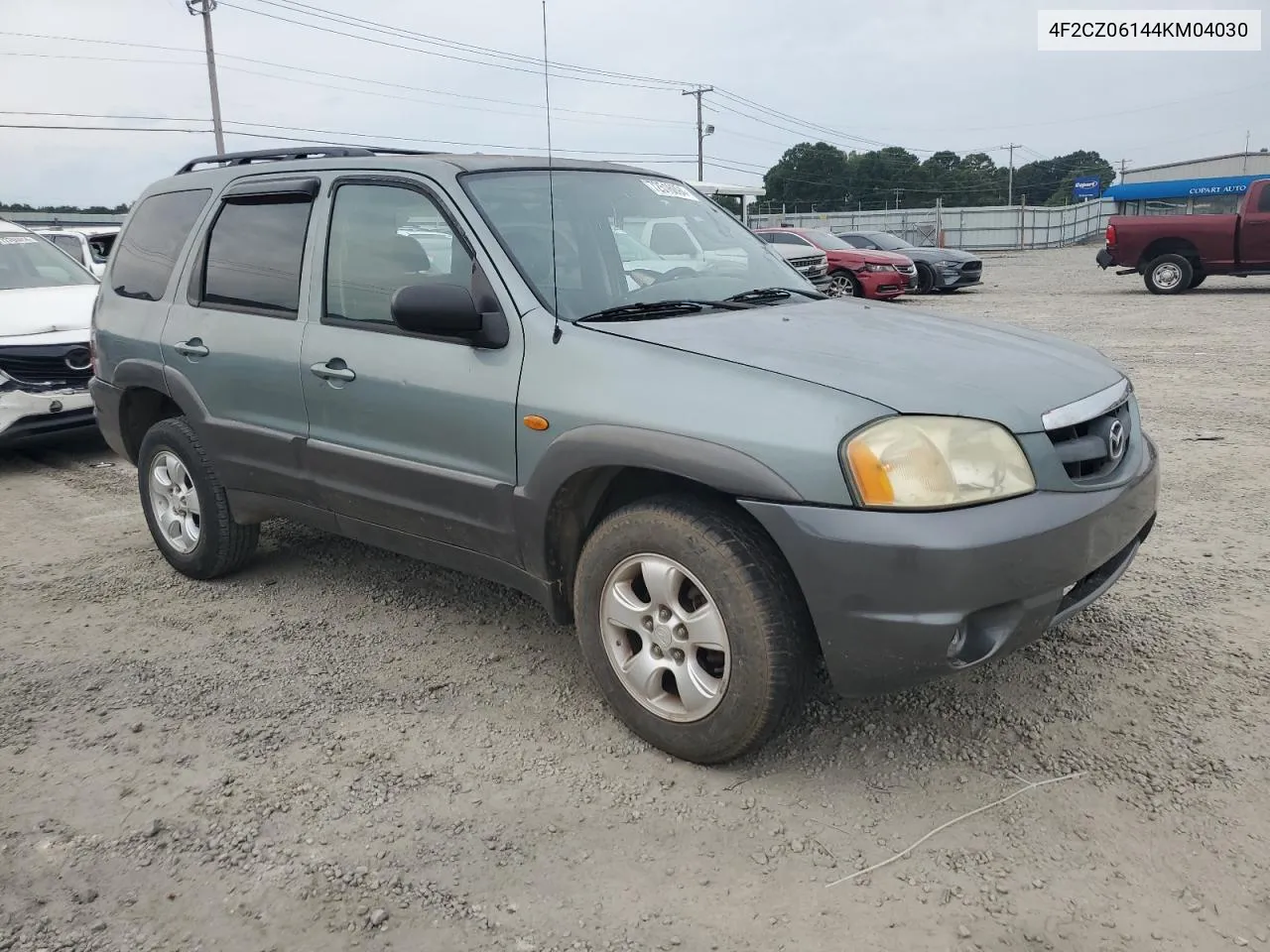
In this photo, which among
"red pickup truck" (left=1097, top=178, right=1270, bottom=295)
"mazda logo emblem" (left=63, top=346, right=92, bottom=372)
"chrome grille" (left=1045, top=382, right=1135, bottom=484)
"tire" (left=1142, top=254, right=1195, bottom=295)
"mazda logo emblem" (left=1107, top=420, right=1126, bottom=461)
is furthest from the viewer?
"tire" (left=1142, top=254, right=1195, bottom=295)

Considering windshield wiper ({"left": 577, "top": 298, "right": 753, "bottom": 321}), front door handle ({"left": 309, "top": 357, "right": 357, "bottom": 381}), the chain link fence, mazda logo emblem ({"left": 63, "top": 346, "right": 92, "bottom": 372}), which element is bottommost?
mazda logo emblem ({"left": 63, "top": 346, "right": 92, "bottom": 372})

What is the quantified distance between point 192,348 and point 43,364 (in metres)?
3.56

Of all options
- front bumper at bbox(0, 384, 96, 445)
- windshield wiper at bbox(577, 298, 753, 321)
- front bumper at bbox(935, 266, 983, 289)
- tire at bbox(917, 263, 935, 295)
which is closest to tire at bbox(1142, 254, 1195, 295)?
front bumper at bbox(935, 266, 983, 289)

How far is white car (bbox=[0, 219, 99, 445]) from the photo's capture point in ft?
22.4

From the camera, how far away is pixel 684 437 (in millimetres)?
2678

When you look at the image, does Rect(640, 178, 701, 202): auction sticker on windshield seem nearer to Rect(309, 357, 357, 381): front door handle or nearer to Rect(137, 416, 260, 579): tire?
Rect(309, 357, 357, 381): front door handle

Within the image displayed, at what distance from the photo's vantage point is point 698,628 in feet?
9.08

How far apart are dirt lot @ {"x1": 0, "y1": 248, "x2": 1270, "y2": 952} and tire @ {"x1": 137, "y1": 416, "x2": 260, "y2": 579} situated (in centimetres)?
17

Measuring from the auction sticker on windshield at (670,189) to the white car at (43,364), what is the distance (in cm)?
486

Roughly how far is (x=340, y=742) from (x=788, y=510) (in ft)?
5.27

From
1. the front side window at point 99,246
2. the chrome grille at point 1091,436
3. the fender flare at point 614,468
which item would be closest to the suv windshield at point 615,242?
the fender flare at point 614,468

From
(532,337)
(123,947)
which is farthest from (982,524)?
(123,947)

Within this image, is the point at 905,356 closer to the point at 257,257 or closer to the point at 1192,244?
the point at 257,257

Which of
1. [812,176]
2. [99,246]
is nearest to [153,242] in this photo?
[99,246]
